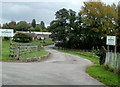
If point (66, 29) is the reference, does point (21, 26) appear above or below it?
above

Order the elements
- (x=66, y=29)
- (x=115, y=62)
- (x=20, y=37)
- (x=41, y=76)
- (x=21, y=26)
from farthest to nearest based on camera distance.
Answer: (x=21, y=26) → (x=20, y=37) → (x=66, y=29) → (x=115, y=62) → (x=41, y=76)

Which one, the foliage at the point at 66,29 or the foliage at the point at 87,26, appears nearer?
the foliage at the point at 87,26

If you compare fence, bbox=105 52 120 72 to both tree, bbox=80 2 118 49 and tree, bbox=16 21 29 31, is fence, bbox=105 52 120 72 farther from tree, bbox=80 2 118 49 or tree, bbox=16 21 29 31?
tree, bbox=16 21 29 31

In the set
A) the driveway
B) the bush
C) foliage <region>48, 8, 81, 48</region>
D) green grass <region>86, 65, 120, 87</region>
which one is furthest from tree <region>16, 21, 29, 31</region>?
green grass <region>86, 65, 120, 87</region>

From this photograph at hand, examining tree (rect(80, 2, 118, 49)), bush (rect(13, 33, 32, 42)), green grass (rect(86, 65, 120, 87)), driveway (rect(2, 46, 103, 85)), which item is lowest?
green grass (rect(86, 65, 120, 87))

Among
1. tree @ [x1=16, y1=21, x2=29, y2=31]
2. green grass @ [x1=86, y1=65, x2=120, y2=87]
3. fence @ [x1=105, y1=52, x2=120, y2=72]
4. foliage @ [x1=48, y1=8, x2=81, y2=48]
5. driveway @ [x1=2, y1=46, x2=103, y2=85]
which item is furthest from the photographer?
tree @ [x1=16, y1=21, x2=29, y2=31]

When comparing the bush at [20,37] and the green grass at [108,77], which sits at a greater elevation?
the bush at [20,37]

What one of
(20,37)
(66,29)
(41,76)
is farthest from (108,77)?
(20,37)

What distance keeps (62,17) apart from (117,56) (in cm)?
5314

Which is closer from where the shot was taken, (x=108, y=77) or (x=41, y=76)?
(x=41, y=76)

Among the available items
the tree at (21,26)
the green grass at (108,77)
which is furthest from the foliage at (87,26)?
the tree at (21,26)

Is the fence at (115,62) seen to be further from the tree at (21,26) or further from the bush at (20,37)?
the tree at (21,26)

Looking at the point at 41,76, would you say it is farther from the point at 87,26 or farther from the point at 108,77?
the point at 87,26

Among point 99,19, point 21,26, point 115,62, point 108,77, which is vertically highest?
point 21,26
